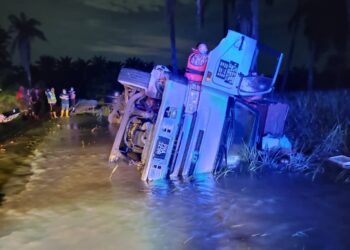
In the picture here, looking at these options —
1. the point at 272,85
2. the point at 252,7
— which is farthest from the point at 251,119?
the point at 252,7

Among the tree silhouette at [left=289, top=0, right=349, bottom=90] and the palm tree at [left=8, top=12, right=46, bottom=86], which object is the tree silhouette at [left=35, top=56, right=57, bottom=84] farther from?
the tree silhouette at [left=289, top=0, right=349, bottom=90]

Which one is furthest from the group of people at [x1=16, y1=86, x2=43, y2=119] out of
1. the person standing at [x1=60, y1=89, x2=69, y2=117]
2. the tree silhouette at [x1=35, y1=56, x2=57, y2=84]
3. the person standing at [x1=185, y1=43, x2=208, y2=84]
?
the tree silhouette at [x1=35, y1=56, x2=57, y2=84]

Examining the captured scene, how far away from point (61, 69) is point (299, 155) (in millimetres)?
29298

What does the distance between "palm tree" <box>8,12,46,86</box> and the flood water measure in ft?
84.2

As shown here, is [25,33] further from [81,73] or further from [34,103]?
[34,103]

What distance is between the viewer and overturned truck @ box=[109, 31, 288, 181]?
728 cm

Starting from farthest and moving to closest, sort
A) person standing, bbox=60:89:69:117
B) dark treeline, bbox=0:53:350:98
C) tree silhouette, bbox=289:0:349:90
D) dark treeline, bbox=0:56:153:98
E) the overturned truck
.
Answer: dark treeline, bbox=0:56:153:98 < dark treeline, bbox=0:53:350:98 < tree silhouette, bbox=289:0:349:90 < person standing, bbox=60:89:69:117 < the overturned truck

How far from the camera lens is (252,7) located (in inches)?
767

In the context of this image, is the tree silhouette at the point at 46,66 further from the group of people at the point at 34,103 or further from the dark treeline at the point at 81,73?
the group of people at the point at 34,103

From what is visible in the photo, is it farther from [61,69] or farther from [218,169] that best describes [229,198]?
[61,69]


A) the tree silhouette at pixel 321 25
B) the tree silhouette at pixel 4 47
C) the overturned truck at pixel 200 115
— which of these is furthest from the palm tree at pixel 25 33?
the overturned truck at pixel 200 115

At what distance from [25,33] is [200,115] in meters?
28.1

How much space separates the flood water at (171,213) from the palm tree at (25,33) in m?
25.7

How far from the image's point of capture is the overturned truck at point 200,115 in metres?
7.28
